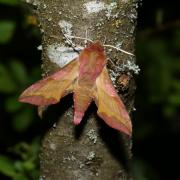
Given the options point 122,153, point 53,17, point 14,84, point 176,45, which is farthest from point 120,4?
point 176,45

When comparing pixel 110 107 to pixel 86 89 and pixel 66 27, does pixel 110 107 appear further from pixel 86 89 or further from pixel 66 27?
pixel 66 27

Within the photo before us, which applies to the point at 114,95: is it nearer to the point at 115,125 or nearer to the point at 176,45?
the point at 115,125

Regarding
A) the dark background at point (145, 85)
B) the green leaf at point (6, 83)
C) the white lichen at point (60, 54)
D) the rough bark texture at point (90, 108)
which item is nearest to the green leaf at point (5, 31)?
the dark background at point (145, 85)

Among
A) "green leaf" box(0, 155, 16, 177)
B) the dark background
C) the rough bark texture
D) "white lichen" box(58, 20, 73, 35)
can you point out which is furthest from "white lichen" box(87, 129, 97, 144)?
the dark background

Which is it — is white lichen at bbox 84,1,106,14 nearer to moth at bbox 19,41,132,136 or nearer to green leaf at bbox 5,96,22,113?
moth at bbox 19,41,132,136

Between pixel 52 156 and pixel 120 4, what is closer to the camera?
pixel 120 4

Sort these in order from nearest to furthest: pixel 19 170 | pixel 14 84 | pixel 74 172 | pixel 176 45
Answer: pixel 74 172
pixel 19 170
pixel 14 84
pixel 176 45

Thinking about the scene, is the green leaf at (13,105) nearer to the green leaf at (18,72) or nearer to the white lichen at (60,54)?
the green leaf at (18,72)
